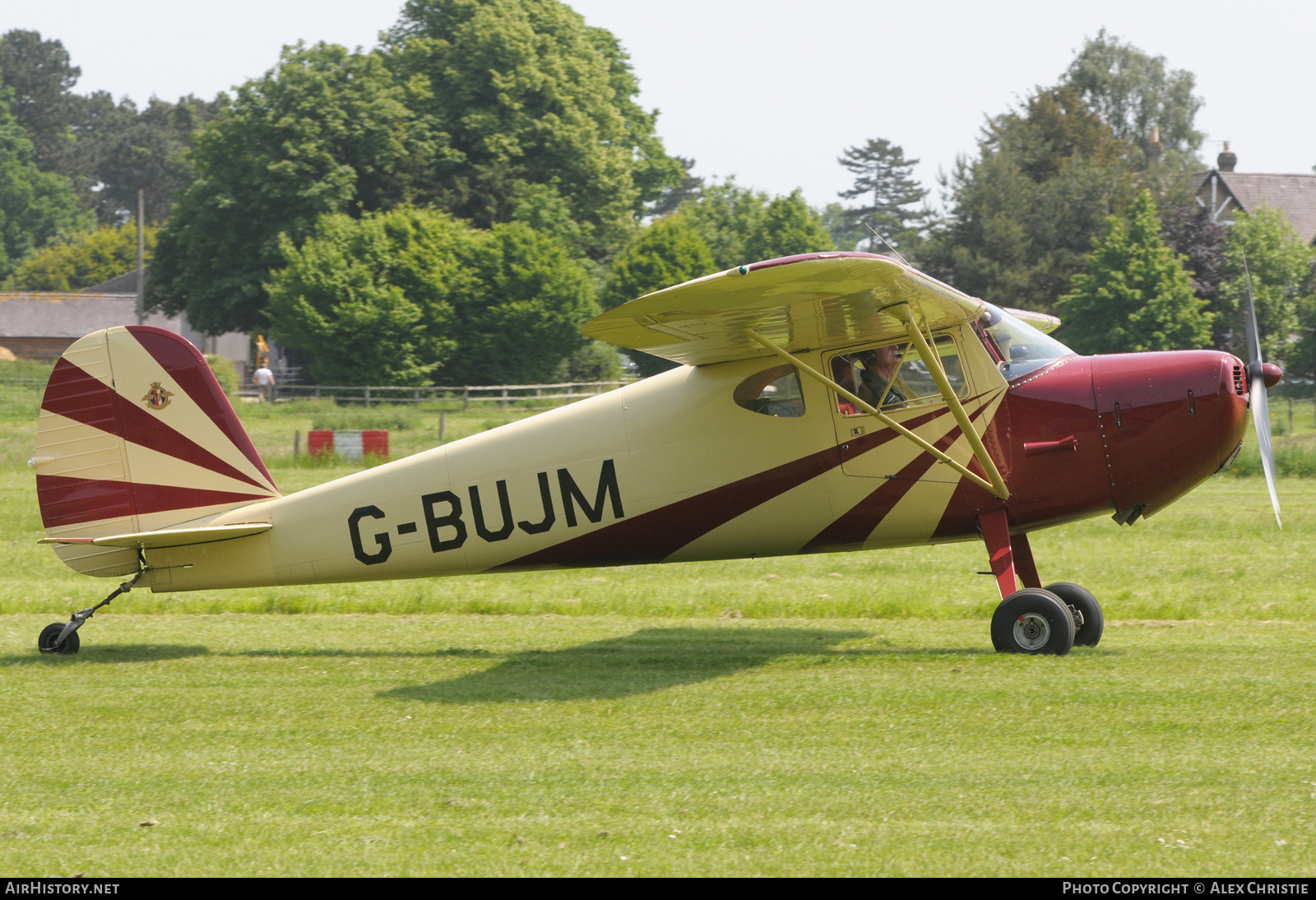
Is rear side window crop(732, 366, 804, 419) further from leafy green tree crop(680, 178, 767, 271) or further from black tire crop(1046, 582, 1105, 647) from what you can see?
leafy green tree crop(680, 178, 767, 271)

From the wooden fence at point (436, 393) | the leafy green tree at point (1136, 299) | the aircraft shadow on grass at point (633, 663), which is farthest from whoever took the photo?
the leafy green tree at point (1136, 299)

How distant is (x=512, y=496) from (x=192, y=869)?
507 centimetres

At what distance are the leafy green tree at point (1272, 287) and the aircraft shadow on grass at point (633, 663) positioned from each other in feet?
150

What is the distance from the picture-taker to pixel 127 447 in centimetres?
1008

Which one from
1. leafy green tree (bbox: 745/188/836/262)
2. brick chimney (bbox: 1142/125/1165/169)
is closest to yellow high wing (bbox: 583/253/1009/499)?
leafy green tree (bbox: 745/188/836/262)

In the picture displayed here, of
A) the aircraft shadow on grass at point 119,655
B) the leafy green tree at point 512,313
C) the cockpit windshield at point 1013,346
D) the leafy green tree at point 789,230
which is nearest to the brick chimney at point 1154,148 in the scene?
the leafy green tree at point 789,230

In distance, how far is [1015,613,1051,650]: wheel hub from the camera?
9.10 m

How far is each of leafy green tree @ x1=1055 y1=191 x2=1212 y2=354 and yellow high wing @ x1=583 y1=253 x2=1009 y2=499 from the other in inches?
1684

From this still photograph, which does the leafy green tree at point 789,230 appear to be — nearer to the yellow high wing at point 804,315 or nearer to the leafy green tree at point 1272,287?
the leafy green tree at point 1272,287

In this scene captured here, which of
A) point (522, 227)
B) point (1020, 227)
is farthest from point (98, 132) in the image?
point (1020, 227)

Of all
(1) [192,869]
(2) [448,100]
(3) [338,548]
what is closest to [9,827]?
(1) [192,869]

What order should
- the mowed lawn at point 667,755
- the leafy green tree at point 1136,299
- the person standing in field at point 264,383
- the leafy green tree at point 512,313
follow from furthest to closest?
the leafy green tree at point 512,313 → the person standing in field at point 264,383 → the leafy green tree at point 1136,299 → the mowed lawn at point 667,755

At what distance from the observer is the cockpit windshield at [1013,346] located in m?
9.55

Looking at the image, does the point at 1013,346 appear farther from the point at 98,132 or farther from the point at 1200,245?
the point at 98,132
